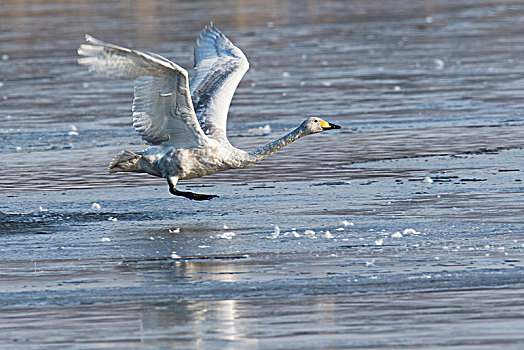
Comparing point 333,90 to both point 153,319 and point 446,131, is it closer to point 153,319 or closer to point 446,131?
point 446,131

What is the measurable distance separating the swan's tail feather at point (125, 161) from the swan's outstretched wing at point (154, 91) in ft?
0.72

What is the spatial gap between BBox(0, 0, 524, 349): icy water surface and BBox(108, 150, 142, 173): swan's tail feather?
0.38 meters

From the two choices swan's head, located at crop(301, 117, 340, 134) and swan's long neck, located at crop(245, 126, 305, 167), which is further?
swan's head, located at crop(301, 117, 340, 134)

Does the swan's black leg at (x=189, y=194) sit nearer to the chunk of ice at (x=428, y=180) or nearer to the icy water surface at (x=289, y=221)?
the icy water surface at (x=289, y=221)

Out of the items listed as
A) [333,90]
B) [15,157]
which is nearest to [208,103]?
[15,157]

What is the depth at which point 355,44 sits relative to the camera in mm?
26297

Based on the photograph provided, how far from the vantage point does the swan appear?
369 inches

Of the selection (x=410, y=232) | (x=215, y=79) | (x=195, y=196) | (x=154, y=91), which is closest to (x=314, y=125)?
(x=195, y=196)

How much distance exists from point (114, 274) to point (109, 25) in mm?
25689

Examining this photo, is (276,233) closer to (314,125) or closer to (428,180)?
(314,125)

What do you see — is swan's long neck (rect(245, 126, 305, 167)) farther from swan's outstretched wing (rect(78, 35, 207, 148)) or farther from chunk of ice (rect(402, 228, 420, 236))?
chunk of ice (rect(402, 228, 420, 236))

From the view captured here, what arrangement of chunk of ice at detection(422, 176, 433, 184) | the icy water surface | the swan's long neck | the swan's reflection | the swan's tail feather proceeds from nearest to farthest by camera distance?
the swan's reflection → the icy water surface → the swan's tail feather → the swan's long neck → chunk of ice at detection(422, 176, 433, 184)

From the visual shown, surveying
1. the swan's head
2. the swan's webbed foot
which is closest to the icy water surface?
the swan's webbed foot

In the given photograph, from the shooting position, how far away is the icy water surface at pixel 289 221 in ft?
22.3
